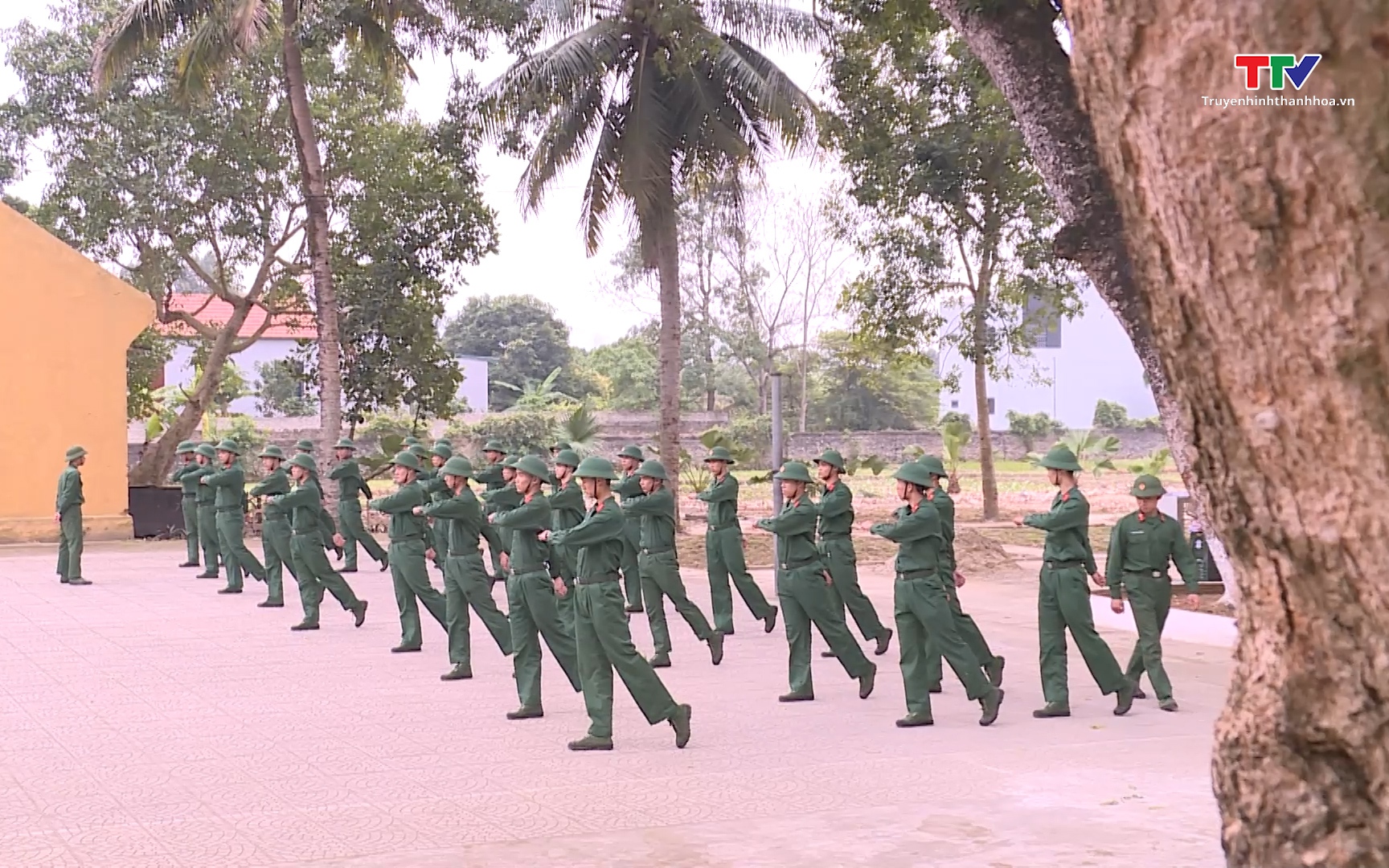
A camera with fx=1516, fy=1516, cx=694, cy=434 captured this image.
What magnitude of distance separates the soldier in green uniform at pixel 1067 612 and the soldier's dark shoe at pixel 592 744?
285cm

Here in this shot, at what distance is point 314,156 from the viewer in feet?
69.9

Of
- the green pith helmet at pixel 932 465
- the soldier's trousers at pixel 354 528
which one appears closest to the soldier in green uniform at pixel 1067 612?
the green pith helmet at pixel 932 465

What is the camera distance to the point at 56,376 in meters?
23.7

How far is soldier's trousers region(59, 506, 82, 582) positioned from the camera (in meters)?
17.5

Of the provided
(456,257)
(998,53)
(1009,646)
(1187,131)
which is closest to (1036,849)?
(1187,131)

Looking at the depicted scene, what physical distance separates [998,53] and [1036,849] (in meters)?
5.42

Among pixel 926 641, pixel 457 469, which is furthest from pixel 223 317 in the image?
pixel 926 641

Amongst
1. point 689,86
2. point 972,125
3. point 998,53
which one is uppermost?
point 689,86

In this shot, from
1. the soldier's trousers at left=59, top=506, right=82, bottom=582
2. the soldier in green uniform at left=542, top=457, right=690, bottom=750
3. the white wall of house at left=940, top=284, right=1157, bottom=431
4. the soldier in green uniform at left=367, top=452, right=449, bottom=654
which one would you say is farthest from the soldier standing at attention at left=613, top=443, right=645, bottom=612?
the white wall of house at left=940, top=284, right=1157, bottom=431

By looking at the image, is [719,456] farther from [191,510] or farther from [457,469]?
[191,510]

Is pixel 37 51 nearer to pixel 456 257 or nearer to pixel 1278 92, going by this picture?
pixel 456 257

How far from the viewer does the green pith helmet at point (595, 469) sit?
8867mm

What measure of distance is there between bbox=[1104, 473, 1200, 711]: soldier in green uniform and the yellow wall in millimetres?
18593

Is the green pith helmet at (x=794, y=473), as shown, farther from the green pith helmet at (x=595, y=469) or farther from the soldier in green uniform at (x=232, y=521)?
the soldier in green uniform at (x=232, y=521)
